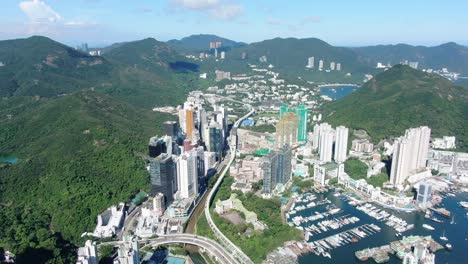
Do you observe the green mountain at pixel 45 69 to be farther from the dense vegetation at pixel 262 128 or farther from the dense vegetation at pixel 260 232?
the dense vegetation at pixel 260 232

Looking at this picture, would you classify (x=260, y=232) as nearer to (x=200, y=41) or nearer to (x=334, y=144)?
(x=334, y=144)

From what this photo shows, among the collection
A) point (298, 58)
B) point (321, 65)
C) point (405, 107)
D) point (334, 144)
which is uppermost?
point (298, 58)

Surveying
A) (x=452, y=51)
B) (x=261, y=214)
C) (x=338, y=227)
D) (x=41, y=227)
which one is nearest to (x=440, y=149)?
(x=338, y=227)

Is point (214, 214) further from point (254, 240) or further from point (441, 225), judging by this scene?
point (441, 225)

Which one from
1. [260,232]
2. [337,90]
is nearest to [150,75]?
[337,90]

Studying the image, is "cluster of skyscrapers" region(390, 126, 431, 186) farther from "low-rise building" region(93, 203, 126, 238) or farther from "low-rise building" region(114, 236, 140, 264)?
"low-rise building" region(114, 236, 140, 264)

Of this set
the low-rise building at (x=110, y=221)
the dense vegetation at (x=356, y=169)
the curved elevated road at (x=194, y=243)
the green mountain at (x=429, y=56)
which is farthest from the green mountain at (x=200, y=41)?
the curved elevated road at (x=194, y=243)

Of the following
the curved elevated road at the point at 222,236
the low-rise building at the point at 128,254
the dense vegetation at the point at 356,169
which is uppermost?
the low-rise building at the point at 128,254
